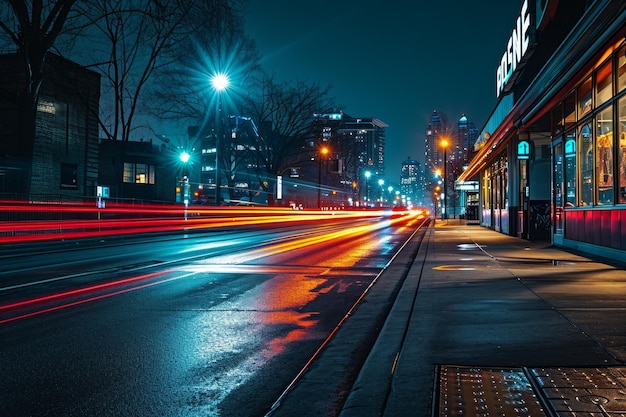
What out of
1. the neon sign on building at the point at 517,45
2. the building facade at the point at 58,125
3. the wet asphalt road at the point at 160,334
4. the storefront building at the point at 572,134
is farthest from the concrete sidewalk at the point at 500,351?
the building facade at the point at 58,125

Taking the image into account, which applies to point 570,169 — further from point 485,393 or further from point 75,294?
point 485,393

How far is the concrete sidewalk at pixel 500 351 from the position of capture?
153 inches

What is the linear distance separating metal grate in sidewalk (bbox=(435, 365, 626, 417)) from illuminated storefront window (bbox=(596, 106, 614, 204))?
9.92 meters

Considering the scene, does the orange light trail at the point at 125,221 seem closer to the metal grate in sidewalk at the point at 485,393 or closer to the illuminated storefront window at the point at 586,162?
the illuminated storefront window at the point at 586,162

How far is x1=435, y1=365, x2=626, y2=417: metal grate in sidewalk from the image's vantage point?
147 inches

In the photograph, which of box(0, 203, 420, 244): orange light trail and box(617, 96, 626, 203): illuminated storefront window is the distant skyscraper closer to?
box(0, 203, 420, 244): orange light trail

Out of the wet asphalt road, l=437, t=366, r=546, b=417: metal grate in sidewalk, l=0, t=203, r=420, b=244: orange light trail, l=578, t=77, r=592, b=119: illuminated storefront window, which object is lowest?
the wet asphalt road

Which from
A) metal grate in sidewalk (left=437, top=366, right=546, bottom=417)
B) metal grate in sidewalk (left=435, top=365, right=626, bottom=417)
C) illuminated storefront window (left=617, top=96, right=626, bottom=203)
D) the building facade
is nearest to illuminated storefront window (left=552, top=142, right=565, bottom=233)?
illuminated storefront window (left=617, top=96, right=626, bottom=203)

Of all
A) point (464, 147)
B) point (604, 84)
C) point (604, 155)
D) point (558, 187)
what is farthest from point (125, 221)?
point (464, 147)

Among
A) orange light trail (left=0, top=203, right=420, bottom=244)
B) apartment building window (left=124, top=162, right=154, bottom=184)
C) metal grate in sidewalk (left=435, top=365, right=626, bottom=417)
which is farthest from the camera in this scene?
apartment building window (left=124, top=162, right=154, bottom=184)

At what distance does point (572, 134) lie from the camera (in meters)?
16.2

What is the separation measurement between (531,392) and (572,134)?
1393cm

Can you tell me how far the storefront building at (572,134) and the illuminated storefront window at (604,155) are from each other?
0.02 m

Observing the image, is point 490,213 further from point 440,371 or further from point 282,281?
point 440,371
